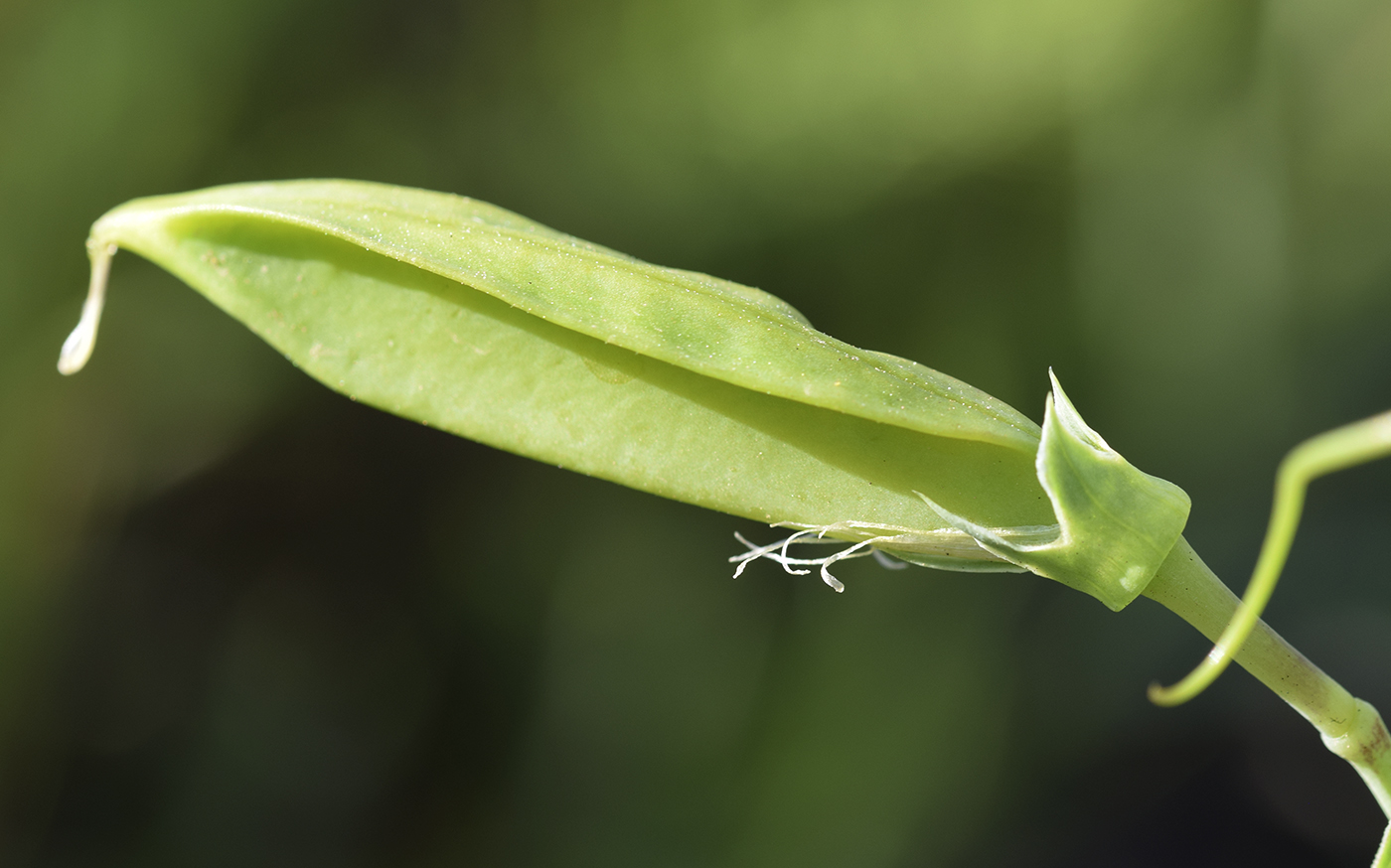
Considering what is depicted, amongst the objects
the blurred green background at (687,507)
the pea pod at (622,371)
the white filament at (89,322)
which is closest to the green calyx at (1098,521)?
the pea pod at (622,371)

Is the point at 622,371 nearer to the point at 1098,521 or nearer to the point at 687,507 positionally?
the point at 1098,521

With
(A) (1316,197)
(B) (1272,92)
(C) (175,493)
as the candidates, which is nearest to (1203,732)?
(A) (1316,197)

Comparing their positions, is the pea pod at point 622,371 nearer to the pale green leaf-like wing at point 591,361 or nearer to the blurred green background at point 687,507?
the pale green leaf-like wing at point 591,361

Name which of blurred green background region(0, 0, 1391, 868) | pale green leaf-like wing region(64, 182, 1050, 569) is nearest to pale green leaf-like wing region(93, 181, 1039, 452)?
pale green leaf-like wing region(64, 182, 1050, 569)

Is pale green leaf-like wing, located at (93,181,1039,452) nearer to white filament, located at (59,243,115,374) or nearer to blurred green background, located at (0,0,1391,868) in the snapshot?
white filament, located at (59,243,115,374)

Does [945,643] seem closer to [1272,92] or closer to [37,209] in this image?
[1272,92]
